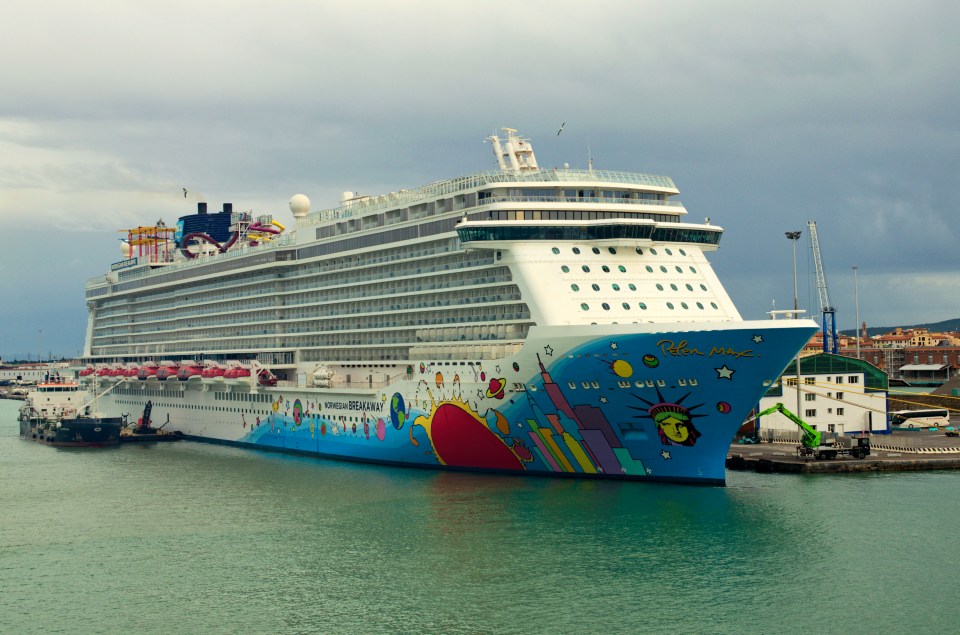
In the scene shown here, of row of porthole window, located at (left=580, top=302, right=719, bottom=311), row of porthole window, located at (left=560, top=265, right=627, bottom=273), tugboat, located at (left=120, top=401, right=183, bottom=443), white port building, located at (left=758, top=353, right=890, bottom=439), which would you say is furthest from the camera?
tugboat, located at (left=120, top=401, right=183, bottom=443)

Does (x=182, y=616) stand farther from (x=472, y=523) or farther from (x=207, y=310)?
(x=207, y=310)

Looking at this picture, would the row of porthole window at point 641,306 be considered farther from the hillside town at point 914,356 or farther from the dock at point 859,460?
the hillside town at point 914,356

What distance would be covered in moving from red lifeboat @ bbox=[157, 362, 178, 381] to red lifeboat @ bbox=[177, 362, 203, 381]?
1.41ft

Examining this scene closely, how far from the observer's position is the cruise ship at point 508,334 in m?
34.4

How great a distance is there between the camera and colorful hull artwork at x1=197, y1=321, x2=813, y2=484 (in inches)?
1319

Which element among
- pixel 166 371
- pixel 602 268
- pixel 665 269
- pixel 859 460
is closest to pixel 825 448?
pixel 859 460

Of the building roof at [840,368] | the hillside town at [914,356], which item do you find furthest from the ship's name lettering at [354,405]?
the hillside town at [914,356]

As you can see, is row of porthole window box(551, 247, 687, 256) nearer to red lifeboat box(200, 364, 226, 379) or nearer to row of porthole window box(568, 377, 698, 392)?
row of porthole window box(568, 377, 698, 392)

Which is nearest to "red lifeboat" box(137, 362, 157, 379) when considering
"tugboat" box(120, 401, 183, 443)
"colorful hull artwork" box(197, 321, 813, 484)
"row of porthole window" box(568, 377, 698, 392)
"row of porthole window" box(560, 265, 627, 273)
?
"tugboat" box(120, 401, 183, 443)

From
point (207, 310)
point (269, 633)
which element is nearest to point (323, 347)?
point (207, 310)

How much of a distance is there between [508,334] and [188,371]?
30.0 meters

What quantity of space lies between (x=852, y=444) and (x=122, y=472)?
33813 millimetres

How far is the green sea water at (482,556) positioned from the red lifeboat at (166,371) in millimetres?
22344

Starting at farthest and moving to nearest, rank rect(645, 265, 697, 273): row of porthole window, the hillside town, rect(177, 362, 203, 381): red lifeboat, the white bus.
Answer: the hillside town < the white bus < rect(177, 362, 203, 381): red lifeboat < rect(645, 265, 697, 273): row of porthole window
